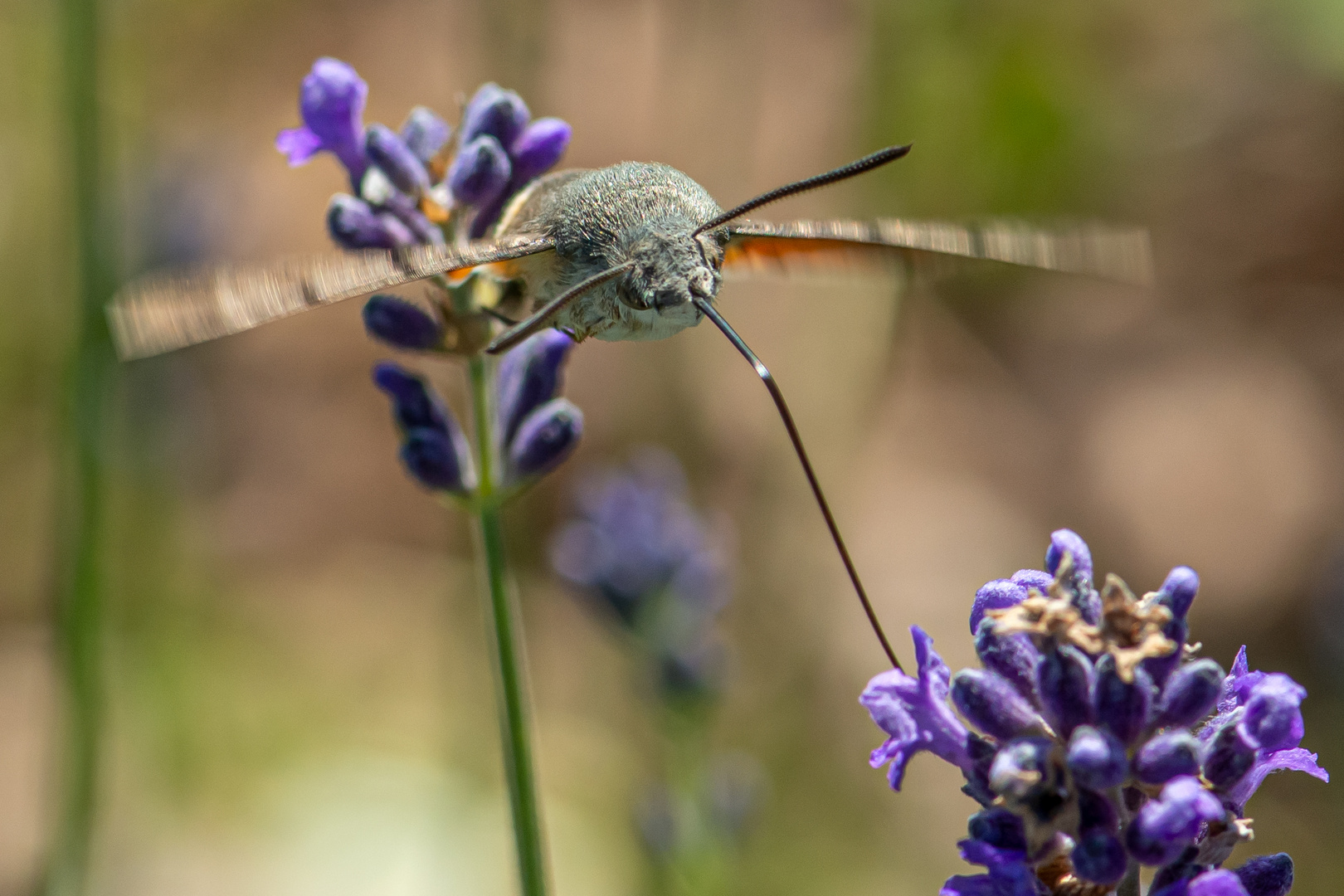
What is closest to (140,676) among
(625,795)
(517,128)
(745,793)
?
(625,795)

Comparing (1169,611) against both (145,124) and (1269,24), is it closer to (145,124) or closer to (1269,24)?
(1269,24)

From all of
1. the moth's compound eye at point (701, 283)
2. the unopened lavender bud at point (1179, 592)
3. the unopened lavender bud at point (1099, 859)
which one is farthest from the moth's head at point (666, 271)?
the unopened lavender bud at point (1099, 859)

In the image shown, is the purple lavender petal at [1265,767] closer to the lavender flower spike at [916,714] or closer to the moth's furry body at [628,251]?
the lavender flower spike at [916,714]

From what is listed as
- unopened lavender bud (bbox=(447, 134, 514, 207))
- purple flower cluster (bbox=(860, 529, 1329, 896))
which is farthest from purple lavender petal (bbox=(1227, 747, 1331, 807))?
unopened lavender bud (bbox=(447, 134, 514, 207))

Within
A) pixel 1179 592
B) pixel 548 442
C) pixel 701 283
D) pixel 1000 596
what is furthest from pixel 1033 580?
pixel 548 442

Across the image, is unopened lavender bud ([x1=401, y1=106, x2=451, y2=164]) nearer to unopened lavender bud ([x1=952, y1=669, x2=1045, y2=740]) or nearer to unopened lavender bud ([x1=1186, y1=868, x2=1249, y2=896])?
unopened lavender bud ([x1=952, y1=669, x2=1045, y2=740])

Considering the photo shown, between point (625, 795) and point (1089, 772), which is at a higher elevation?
point (625, 795)

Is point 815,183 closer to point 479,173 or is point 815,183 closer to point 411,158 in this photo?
point 479,173
